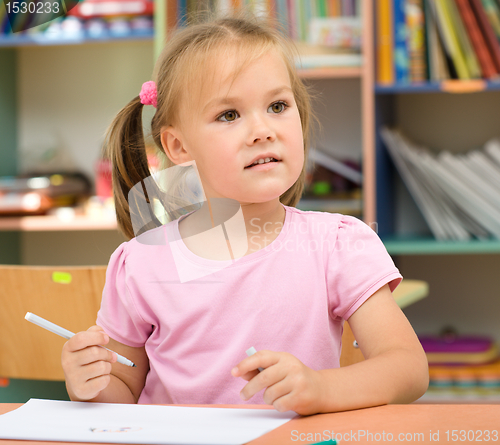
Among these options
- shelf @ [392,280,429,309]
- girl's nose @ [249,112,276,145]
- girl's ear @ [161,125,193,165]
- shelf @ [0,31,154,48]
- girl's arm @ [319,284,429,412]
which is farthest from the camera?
shelf @ [0,31,154,48]

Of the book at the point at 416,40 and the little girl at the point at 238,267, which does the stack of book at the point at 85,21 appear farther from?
the little girl at the point at 238,267

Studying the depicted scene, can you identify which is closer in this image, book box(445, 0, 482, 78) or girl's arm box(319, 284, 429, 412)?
girl's arm box(319, 284, 429, 412)

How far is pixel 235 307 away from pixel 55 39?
1.43 metres

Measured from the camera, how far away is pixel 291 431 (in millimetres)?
462

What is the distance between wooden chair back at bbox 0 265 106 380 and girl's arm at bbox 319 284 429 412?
40 cm

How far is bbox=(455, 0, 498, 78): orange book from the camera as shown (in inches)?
64.9

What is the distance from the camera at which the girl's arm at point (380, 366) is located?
53 centimetres

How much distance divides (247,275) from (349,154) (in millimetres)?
1337

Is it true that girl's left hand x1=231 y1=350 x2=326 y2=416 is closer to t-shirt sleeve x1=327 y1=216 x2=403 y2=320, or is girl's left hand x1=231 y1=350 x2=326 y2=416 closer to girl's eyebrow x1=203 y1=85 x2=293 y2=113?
t-shirt sleeve x1=327 y1=216 x2=403 y2=320

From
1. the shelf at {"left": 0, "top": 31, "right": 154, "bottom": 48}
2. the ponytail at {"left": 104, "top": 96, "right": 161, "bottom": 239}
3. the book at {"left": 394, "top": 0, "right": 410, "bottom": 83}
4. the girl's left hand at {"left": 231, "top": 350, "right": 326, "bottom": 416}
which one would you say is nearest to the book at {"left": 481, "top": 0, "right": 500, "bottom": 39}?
the book at {"left": 394, "top": 0, "right": 410, "bottom": 83}

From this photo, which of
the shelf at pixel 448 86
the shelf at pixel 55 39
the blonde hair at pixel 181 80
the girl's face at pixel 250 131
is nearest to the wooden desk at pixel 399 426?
the girl's face at pixel 250 131

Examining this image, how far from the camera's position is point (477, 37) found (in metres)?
1.65

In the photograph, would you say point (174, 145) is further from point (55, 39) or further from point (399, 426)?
point (55, 39)

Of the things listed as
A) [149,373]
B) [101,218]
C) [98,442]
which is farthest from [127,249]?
[101,218]
